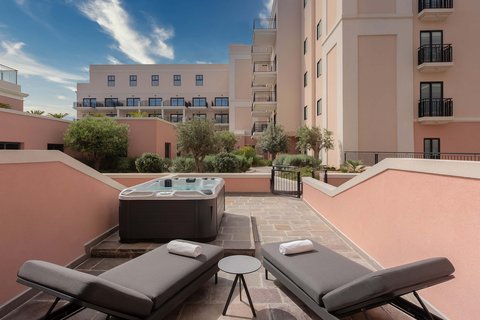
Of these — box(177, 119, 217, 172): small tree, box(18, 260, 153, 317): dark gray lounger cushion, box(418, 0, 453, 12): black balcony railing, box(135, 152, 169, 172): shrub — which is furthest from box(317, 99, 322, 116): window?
box(18, 260, 153, 317): dark gray lounger cushion

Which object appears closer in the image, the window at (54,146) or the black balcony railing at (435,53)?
the window at (54,146)

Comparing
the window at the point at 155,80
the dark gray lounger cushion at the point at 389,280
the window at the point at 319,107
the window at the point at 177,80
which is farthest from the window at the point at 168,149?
the window at the point at 155,80

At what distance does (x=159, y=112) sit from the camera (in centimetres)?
3988

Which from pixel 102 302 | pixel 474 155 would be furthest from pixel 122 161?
pixel 474 155

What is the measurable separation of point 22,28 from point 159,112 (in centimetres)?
3159

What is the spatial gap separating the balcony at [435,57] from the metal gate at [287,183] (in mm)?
11447

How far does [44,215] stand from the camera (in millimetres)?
3613

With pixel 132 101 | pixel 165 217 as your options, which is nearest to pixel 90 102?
pixel 132 101

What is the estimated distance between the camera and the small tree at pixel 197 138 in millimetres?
13758

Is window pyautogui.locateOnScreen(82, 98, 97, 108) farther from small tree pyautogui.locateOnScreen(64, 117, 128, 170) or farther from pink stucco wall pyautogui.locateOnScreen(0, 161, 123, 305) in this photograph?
pink stucco wall pyautogui.locateOnScreen(0, 161, 123, 305)

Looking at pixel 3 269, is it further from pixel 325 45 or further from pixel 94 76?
pixel 94 76

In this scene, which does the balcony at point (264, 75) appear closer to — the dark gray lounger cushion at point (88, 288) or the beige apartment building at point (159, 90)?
the beige apartment building at point (159, 90)

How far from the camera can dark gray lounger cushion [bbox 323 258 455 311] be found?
87.4 inches

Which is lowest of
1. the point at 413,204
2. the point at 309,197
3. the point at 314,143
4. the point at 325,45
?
the point at 309,197
